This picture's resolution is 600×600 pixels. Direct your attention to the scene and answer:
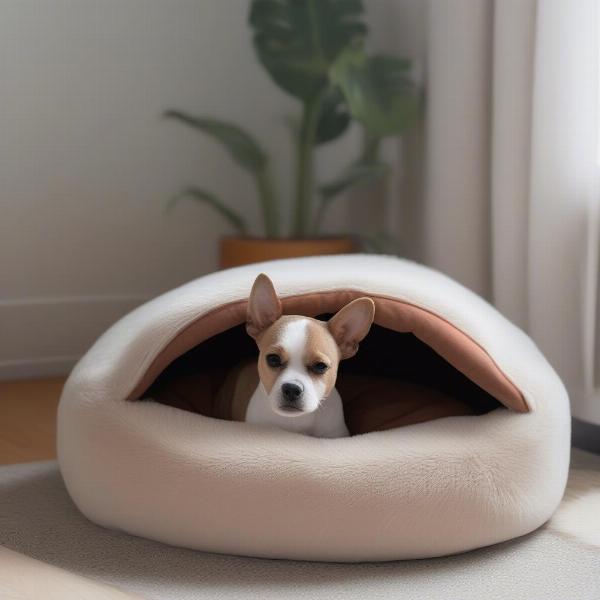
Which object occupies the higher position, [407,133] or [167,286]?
[407,133]

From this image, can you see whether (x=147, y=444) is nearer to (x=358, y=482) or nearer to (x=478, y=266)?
(x=358, y=482)

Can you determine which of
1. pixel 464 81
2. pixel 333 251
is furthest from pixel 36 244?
pixel 464 81

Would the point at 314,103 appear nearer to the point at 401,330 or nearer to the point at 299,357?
the point at 401,330

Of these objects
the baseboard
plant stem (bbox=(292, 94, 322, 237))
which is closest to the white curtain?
plant stem (bbox=(292, 94, 322, 237))

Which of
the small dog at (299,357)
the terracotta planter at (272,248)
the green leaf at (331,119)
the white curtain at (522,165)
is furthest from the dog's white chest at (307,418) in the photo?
the green leaf at (331,119)

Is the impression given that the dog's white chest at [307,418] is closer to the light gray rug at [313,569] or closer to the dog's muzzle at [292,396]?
the dog's muzzle at [292,396]

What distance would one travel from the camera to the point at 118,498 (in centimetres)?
201

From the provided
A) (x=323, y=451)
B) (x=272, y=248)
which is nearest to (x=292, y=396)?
→ (x=323, y=451)

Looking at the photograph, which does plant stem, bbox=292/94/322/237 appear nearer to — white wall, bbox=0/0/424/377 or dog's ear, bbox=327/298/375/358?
white wall, bbox=0/0/424/377

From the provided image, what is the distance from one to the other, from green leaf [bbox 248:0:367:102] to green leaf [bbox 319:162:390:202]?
307 millimetres

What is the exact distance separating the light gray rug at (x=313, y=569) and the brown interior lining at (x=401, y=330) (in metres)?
0.29

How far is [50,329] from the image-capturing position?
363cm

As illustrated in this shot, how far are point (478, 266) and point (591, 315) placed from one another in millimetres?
515

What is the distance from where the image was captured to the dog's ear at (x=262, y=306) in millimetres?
2057
